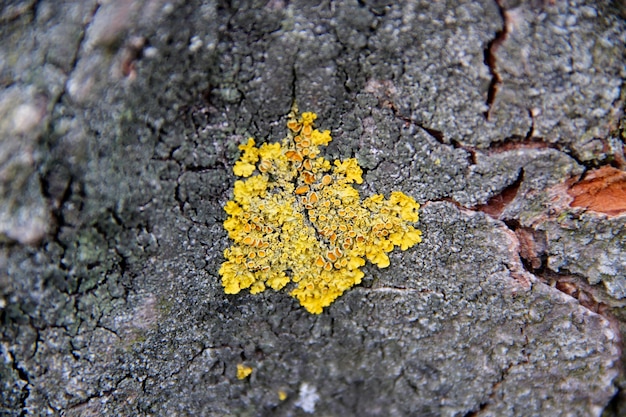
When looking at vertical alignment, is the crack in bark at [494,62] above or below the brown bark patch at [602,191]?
above

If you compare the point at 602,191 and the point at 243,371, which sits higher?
the point at 602,191

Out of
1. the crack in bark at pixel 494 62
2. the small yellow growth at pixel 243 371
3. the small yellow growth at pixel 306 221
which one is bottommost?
the small yellow growth at pixel 243 371

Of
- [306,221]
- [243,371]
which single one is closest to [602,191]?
[306,221]

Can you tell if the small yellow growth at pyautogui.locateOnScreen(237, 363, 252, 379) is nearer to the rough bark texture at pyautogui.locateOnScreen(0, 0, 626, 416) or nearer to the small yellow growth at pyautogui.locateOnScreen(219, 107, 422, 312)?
the rough bark texture at pyautogui.locateOnScreen(0, 0, 626, 416)

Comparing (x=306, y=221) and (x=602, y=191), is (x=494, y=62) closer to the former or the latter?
(x=602, y=191)

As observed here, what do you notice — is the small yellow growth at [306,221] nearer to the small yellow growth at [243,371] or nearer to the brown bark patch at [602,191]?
the small yellow growth at [243,371]

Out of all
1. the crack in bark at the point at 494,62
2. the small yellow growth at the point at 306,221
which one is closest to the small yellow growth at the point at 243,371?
the small yellow growth at the point at 306,221
